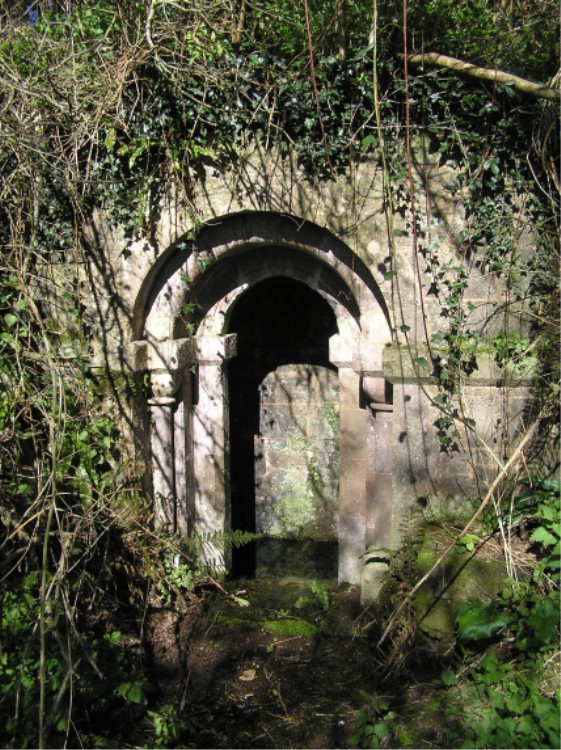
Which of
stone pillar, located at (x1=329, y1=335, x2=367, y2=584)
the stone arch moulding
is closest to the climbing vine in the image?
the stone arch moulding

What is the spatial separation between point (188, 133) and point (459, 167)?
6.11 ft

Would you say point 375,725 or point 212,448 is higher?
point 212,448

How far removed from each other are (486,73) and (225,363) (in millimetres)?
2959

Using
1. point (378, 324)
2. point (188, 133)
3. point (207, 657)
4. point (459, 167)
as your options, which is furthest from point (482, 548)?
point (188, 133)

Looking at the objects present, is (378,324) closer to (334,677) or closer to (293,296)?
(293,296)

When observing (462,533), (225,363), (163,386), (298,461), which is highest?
(225,363)

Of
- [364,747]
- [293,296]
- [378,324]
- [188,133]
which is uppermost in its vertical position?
[188,133]

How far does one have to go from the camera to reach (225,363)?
5992mm

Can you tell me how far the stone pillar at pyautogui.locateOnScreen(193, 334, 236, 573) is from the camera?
593 centimetres

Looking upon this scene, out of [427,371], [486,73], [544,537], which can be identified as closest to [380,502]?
[427,371]

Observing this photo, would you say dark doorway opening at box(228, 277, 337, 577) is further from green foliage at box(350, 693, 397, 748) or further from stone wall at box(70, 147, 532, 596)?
green foliage at box(350, 693, 397, 748)

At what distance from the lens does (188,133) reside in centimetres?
494

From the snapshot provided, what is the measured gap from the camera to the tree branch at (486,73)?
4.24 m

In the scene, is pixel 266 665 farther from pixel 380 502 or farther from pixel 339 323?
pixel 339 323
